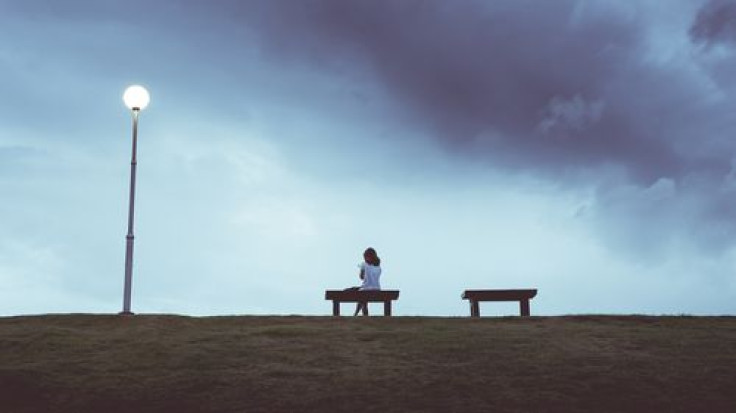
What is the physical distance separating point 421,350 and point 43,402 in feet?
21.5

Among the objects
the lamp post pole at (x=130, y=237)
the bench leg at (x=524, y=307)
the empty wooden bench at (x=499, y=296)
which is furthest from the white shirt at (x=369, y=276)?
the lamp post pole at (x=130, y=237)

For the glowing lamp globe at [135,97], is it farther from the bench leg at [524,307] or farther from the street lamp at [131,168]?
the bench leg at [524,307]

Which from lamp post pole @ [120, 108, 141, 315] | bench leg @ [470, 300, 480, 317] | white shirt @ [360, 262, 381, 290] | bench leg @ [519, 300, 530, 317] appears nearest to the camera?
lamp post pole @ [120, 108, 141, 315]

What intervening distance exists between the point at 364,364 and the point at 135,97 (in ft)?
39.4

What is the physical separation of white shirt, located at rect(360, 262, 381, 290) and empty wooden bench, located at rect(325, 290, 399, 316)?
Result: 1.47 feet

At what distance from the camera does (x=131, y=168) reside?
23375 millimetres

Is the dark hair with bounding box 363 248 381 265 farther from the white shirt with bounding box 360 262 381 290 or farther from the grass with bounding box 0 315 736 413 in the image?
the grass with bounding box 0 315 736 413

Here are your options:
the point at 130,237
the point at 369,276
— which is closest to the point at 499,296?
the point at 369,276

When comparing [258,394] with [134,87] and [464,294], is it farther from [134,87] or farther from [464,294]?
[134,87]

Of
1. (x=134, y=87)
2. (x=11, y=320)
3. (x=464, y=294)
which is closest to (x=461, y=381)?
(x=464, y=294)

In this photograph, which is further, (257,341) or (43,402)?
(257,341)

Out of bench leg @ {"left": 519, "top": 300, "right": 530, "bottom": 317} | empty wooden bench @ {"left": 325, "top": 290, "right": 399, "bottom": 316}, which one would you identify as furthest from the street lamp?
bench leg @ {"left": 519, "top": 300, "right": 530, "bottom": 317}

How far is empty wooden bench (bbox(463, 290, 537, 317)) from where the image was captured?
22375 millimetres

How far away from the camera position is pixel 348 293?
22.5 m
